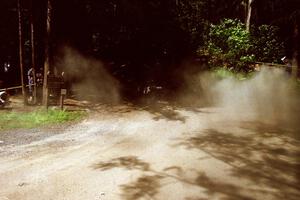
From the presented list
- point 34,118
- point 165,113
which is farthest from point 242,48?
point 34,118

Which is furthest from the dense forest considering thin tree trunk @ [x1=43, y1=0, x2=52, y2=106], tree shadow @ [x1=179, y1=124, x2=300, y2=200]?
tree shadow @ [x1=179, y1=124, x2=300, y2=200]

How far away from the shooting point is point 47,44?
54.3 ft

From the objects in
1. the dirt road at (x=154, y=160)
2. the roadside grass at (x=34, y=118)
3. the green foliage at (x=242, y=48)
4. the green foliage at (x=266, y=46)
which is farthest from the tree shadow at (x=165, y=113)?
the green foliage at (x=266, y=46)

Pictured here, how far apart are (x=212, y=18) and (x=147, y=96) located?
862 inches

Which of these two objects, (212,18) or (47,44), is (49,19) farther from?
(212,18)

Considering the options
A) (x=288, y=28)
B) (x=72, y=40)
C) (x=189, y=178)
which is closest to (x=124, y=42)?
(x=72, y=40)

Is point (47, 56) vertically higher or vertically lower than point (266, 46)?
lower

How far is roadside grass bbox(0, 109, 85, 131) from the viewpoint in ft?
45.4

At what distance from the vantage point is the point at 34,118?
1453 centimetres

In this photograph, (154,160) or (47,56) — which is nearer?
(154,160)

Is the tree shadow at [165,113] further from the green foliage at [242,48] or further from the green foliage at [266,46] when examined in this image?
the green foliage at [266,46]

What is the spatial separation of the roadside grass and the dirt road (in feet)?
2.99

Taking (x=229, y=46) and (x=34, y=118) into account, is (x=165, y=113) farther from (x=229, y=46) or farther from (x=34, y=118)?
(x=229, y=46)

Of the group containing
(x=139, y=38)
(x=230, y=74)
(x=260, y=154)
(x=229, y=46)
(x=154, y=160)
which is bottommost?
(x=154, y=160)
